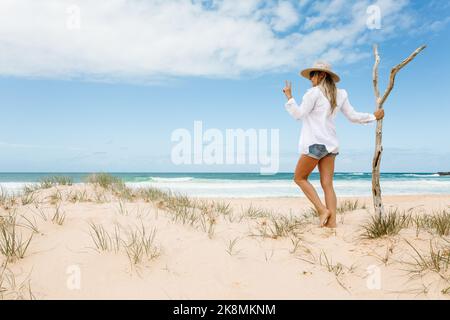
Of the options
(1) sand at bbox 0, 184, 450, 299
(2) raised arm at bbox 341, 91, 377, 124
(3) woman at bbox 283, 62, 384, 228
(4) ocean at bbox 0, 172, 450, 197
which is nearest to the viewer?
(1) sand at bbox 0, 184, 450, 299

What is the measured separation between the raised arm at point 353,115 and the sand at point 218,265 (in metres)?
1.27

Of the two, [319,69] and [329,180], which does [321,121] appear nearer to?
[319,69]

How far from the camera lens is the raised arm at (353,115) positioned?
13.8 ft

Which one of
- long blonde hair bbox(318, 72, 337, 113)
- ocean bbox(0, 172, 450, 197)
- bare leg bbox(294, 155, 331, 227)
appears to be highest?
long blonde hair bbox(318, 72, 337, 113)

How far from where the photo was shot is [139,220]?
13.6 ft

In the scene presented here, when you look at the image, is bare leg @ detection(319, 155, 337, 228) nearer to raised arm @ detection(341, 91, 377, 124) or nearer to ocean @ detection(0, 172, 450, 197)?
raised arm @ detection(341, 91, 377, 124)

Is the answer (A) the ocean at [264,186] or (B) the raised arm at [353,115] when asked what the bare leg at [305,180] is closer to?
(B) the raised arm at [353,115]

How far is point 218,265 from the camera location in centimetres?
329

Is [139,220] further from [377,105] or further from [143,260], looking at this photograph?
[377,105]

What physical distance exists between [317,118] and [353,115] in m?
0.50

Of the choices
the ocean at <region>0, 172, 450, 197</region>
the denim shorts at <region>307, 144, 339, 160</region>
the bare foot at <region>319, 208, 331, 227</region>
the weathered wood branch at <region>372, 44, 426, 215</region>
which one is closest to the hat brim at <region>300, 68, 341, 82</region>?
the weathered wood branch at <region>372, 44, 426, 215</region>

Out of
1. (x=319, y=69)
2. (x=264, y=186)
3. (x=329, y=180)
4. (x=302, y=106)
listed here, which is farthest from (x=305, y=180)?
(x=264, y=186)

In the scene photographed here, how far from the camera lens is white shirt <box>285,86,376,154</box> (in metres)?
4.02
